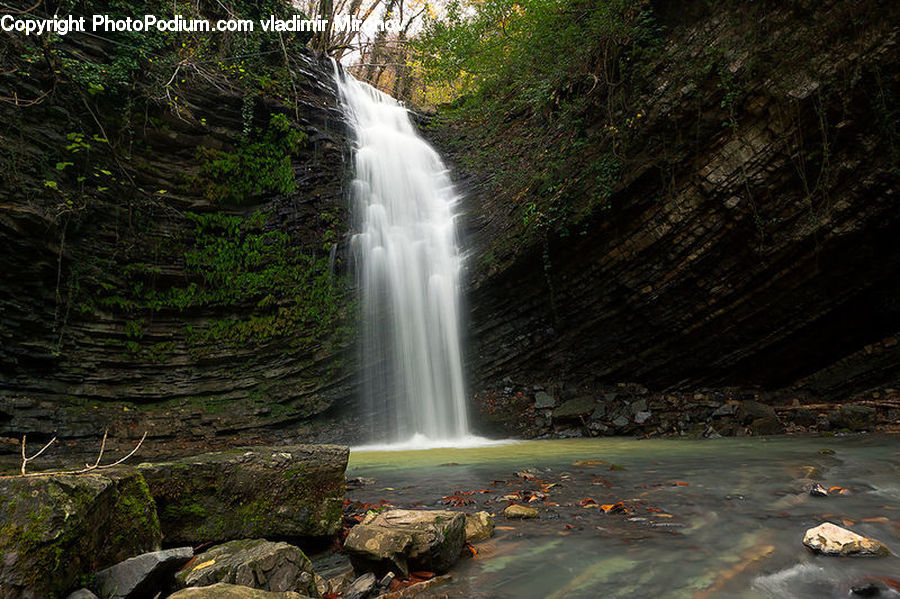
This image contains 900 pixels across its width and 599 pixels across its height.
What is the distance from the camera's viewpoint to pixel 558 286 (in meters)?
9.83

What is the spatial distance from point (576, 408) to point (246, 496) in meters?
7.70

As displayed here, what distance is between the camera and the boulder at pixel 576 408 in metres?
9.33

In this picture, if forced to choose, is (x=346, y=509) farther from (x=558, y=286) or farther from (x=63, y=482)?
(x=558, y=286)

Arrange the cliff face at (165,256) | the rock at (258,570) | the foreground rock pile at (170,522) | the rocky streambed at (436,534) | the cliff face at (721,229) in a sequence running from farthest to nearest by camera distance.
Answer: the cliff face at (165,256), the cliff face at (721,229), the rock at (258,570), the rocky streambed at (436,534), the foreground rock pile at (170,522)

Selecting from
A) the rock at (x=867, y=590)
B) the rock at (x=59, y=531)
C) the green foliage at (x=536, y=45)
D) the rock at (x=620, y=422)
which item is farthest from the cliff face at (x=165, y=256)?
the rock at (x=867, y=590)

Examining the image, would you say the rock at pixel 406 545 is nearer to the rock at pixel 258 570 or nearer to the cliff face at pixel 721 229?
the rock at pixel 258 570

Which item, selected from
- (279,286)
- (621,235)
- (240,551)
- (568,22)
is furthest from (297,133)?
(240,551)

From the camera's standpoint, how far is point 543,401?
9.83 m

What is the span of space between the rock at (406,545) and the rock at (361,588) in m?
0.10

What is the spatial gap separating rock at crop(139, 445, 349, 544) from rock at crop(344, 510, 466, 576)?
0.63 meters

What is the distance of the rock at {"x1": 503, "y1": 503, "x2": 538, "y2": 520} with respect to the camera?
3459 mm

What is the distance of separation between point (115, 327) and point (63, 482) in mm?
9293

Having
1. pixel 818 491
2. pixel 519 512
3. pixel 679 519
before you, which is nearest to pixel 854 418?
pixel 818 491

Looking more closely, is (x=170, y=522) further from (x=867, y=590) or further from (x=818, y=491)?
(x=818, y=491)
